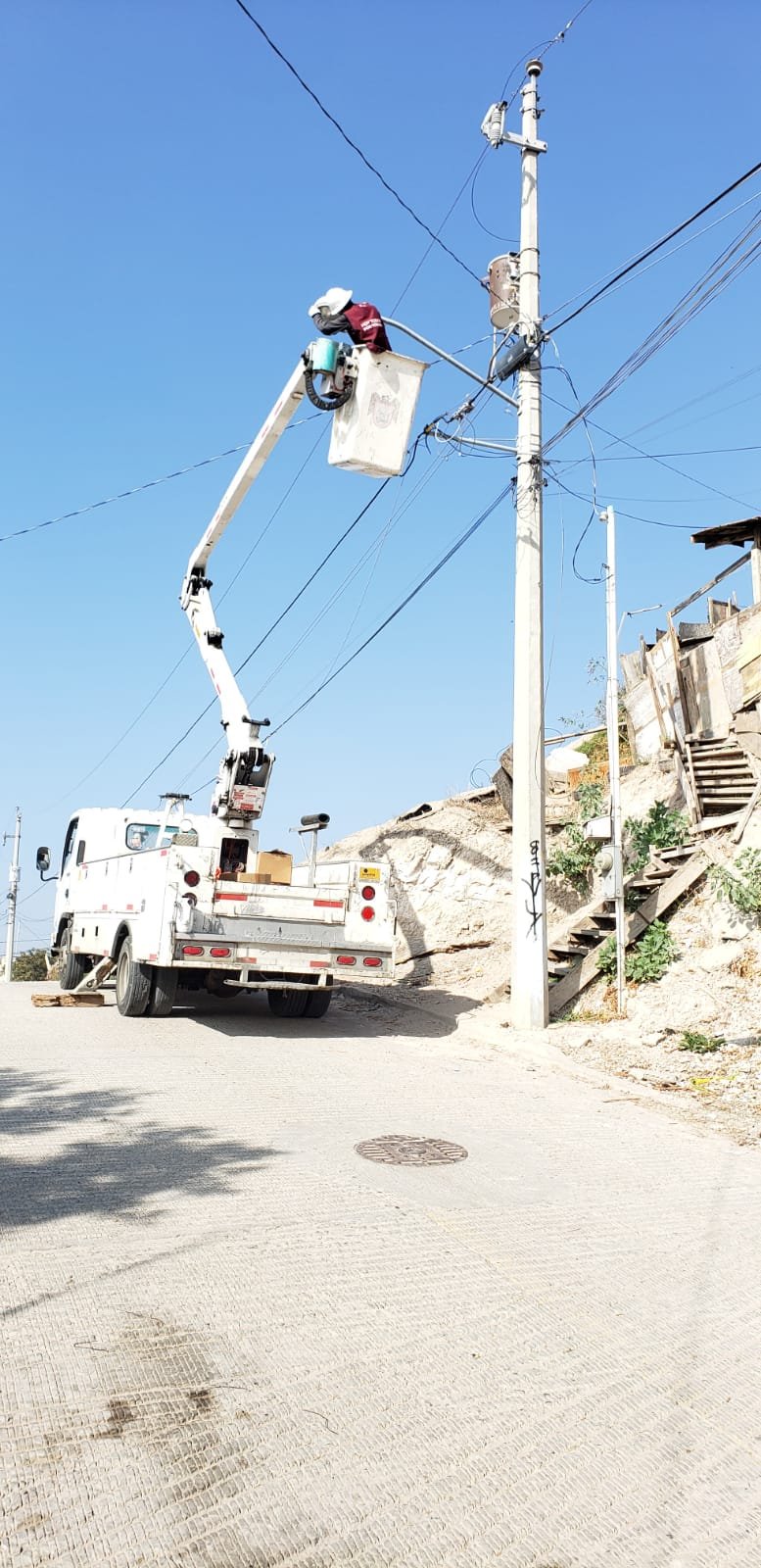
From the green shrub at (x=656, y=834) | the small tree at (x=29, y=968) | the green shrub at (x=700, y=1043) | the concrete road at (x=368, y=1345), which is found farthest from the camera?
the small tree at (x=29, y=968)

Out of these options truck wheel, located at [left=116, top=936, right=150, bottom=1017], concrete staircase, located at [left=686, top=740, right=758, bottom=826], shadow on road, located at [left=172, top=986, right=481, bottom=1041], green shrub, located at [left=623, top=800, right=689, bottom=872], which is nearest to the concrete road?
truck wheel, located at [left=116, top=936, right=150, bottom=1017]

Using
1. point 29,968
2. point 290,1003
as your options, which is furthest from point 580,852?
point 29,968

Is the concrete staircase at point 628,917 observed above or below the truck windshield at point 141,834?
below

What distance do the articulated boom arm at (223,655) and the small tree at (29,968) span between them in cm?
3052

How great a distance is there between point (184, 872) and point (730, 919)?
6151 mm

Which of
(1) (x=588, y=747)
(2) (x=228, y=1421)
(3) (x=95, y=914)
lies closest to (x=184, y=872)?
(3) (x=95, y=914)

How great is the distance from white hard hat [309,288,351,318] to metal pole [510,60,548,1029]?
2616 millimetres

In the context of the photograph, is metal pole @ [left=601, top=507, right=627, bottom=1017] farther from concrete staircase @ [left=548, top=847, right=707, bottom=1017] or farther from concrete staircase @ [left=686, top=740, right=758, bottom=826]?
concrete staircase @ [left=686, top=740, right=758, bottom=826]

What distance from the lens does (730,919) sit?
459 inches

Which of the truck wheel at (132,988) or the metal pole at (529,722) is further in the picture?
the metal pole at (529,722)

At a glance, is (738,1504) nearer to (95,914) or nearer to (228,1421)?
(228,1421)

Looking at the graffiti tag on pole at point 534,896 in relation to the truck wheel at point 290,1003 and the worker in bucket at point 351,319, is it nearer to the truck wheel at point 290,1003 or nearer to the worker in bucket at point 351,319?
the truck wheel at point 290,1003

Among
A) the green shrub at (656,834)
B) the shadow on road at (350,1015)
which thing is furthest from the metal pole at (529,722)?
the green shrub at (656,834)

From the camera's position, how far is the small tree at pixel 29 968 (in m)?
45.0
